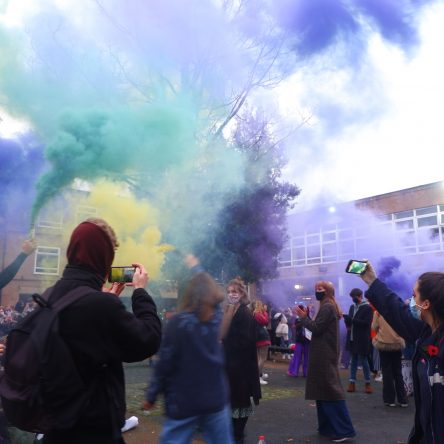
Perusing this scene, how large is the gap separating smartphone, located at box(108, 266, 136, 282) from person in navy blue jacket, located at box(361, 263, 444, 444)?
1.46 meters

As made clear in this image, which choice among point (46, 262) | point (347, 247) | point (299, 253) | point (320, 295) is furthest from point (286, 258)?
point (320, 295)

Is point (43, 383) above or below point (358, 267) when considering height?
below

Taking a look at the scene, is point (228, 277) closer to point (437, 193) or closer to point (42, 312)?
point (437, 193)

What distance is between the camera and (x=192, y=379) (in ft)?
10.6

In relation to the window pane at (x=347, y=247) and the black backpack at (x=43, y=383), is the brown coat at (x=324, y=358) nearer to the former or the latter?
the black backpack at (x=43, y=383)

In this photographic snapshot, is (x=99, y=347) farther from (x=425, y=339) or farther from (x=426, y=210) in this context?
(x=426, y=210)

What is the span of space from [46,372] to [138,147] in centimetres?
755

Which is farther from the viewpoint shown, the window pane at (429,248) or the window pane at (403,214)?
the window pane at (403,214)

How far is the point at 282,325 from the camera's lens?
49.4 ft

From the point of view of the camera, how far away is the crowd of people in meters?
1.98

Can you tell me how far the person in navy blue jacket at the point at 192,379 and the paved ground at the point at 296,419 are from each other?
251cm

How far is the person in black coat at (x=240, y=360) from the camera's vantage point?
4973mm

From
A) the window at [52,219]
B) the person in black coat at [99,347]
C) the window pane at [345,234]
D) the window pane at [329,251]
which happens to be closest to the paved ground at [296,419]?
the person in black coat at [99,347]

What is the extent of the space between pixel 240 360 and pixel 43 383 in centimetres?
342
